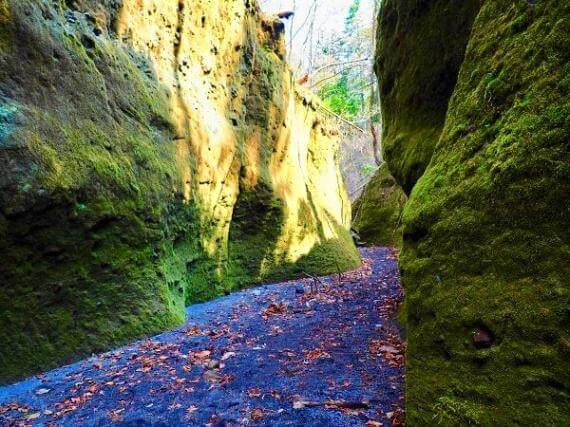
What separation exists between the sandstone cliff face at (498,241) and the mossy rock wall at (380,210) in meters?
13.8

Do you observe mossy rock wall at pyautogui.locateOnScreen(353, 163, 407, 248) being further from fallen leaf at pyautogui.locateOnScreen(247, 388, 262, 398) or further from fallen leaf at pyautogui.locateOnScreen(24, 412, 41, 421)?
fallen leaf at pyautogui.locateOnScreen(24, 412, 41, 421)

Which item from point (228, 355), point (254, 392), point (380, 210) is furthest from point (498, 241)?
point (380, 210)

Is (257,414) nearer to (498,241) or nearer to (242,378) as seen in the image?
(242,378)

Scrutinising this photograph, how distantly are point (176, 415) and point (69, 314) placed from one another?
2560 millimetres

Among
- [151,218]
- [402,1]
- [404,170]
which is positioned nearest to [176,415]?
[151,218]

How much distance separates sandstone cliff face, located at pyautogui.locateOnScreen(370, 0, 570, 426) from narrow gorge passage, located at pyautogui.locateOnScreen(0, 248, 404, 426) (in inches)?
31.2

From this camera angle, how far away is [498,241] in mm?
2391

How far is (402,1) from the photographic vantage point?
608cm

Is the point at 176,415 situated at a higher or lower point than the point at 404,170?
lower

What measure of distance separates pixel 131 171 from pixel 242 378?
3.71 m

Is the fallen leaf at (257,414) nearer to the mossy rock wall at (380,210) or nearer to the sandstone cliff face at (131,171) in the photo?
the sandstone cliff face at (131,171)

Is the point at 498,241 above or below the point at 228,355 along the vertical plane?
above

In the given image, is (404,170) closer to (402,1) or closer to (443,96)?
(443,96)

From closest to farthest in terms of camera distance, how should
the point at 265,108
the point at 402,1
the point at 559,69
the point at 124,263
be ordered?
the point at 559,69, the point at 124,263, the point at 402,1, the point at 265,108
